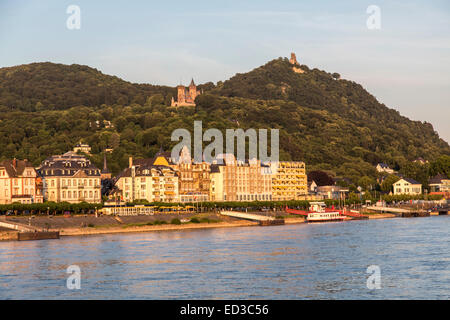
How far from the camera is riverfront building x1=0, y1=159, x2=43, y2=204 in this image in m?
120

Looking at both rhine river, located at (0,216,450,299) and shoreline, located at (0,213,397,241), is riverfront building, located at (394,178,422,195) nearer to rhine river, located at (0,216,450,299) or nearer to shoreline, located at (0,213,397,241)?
shoreline, located at (0,213,397,241)

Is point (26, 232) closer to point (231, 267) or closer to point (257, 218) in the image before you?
point (231, 267)

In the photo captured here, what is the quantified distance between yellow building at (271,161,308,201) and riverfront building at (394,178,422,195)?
29.7 meters

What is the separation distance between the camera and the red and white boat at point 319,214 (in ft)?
441

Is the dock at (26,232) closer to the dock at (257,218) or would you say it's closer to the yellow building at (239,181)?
the dock at (257,218)

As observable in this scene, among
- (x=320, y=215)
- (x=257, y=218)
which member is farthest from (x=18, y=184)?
(x=320, y=215)

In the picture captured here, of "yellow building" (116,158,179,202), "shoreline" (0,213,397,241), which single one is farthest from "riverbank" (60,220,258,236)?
"yellow building" (116,158,179,202)

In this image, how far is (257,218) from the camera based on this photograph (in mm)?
126188

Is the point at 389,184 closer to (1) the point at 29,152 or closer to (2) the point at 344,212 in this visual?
(2) the point at 344,212

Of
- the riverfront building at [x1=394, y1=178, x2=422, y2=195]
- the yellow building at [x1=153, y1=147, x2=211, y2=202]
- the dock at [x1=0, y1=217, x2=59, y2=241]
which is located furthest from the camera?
the riverfront building at [x1=394, y1=178, x2=422, y2=195]

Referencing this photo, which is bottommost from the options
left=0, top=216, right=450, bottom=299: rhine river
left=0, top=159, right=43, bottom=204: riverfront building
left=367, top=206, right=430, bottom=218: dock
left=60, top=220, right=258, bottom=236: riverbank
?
left=367, top=206, right=430, bottom=218: dock

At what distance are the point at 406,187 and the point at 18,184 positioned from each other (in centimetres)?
10684

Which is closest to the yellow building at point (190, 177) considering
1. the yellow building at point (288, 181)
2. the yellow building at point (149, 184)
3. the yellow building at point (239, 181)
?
the yellow building at point (239, 181)
